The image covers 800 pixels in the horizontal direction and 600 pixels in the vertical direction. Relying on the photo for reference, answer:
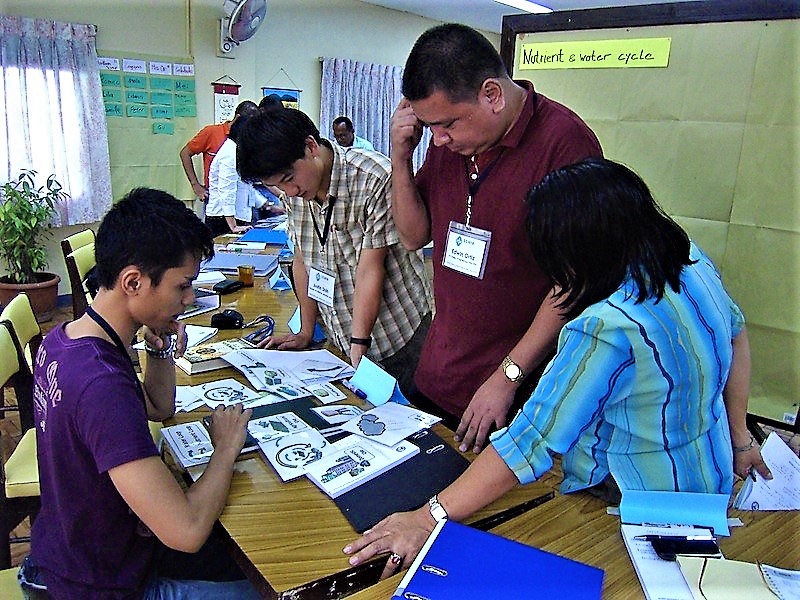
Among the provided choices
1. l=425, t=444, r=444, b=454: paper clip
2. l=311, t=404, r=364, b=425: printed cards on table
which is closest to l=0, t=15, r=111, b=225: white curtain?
l=311, t=404, r=364, b=425: printed cards on table

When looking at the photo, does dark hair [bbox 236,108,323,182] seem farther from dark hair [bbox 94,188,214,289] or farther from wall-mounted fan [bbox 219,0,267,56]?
wall-mounted fan [bbox 219,0,267,56]

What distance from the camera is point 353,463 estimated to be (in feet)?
4.08

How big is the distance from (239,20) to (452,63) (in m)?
4.39

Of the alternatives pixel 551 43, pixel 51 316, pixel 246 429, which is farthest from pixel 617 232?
pixel 51 316

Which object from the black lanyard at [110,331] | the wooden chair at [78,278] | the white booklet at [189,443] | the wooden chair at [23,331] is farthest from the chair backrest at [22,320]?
the black lanyard at [110,331]

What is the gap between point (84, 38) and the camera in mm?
4574

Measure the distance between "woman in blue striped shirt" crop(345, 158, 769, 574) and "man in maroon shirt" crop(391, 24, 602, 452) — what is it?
35 cm

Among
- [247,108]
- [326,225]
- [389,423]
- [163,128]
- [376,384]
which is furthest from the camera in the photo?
[163,128]

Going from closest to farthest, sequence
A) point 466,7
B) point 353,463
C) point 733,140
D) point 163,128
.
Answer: point 353,463
point 733,140
point 163,128
point 466,7

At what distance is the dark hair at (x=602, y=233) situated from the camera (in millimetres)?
907

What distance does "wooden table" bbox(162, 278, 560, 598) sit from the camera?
3.19ft

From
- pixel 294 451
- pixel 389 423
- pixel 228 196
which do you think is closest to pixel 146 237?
pixel 294 451

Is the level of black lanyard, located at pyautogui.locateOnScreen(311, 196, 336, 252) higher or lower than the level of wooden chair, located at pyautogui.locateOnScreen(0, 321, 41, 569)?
higher

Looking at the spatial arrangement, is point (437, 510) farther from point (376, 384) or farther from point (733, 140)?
point (733, 140)
